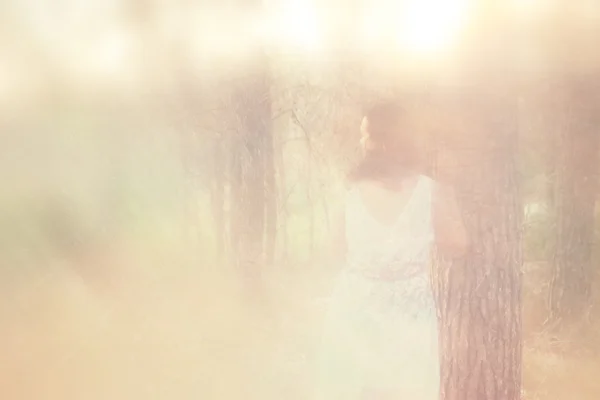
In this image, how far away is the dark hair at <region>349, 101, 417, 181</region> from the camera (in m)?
1.11

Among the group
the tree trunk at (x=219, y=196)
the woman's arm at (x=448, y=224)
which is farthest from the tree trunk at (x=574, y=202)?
the tree trunk at (x=219, y=196)

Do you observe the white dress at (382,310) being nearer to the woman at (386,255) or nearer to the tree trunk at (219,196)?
the woman at (386,255)

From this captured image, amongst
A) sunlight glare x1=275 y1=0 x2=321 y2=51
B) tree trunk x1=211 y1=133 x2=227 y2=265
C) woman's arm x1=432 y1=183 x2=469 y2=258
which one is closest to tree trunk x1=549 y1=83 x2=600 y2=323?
woman's arm x1=432 y1=183 x2=469 y2=258

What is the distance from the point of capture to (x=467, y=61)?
112 cm

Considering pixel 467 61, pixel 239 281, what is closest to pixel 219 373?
pixel 239 281

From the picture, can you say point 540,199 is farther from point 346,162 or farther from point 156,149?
point 156,149

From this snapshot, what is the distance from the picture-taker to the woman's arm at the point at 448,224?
112 cm

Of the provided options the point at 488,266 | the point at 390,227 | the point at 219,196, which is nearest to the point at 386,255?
the point at 390,227

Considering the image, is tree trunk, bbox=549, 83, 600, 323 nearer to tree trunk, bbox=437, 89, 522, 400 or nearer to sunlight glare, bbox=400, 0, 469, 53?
tree trunk, bbox=437, 89, 522, 400

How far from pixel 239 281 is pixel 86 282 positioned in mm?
257

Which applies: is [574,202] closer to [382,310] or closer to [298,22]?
[382,310]

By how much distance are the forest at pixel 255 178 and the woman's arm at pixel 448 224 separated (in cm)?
2

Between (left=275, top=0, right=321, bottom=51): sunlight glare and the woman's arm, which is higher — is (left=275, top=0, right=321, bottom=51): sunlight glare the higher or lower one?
the higher one

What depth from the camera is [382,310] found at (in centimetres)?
113
